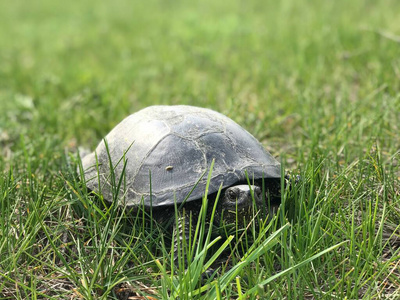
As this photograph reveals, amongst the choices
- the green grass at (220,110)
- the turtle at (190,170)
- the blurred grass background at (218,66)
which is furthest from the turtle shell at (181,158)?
the blurred grass background at (218,66)

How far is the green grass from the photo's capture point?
6.71 feet

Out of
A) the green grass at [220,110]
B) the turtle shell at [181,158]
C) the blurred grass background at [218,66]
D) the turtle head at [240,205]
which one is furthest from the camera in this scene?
the blurred grass background at [218,66]

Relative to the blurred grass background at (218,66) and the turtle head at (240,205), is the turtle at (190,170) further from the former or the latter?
the blurred grass background at (218,66)

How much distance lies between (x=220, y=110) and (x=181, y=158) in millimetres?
2096

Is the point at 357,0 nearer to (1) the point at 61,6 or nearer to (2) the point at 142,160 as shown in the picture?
(2) the point at 142,160

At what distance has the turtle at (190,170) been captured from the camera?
7.68 ft

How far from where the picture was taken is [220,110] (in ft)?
14.9

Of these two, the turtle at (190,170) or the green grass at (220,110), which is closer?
the green grass at (220,110)

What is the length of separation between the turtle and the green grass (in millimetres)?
142

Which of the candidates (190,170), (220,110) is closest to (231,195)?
(190,170)

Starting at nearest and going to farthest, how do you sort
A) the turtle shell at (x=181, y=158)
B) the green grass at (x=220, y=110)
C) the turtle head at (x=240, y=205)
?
1. the green grass at (x=220, y=110)
2. the turtle head at (x=240, y=205)
3. the turtle shell at (x=181, y=158)

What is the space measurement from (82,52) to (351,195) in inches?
245

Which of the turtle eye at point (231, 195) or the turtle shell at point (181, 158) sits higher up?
the turtle shell at point (181, 158)

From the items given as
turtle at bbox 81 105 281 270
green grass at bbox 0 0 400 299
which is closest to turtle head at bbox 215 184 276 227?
turtle at bbox 81 105 281 270
